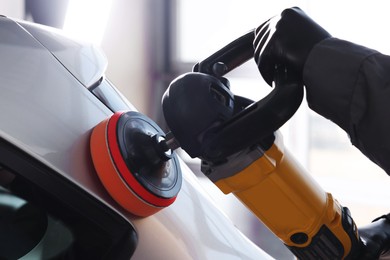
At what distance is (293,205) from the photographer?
0.57m

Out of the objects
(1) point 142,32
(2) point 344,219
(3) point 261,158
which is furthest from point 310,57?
(1) point 142,32

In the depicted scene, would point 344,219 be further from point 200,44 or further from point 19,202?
point 200,44

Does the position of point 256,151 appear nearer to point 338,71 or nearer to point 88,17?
point 338,71

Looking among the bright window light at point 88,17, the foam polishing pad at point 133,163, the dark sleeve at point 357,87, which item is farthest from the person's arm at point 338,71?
the bright window light at point 88,17

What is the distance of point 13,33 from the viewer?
1.73 ft

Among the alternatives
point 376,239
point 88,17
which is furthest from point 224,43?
point 376,239

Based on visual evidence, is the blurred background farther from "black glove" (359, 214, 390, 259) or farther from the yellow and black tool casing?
the yellow and black tool casing

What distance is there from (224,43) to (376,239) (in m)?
2.83

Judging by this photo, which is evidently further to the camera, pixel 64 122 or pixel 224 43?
pixel 224 43

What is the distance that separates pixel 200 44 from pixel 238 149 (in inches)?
125

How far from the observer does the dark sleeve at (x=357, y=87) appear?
0.49 m

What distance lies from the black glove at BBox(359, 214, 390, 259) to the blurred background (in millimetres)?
1730

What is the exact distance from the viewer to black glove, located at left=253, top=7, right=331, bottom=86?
49 centimetres

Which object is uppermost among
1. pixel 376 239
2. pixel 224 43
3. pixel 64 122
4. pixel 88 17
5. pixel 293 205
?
pixel 64 122
